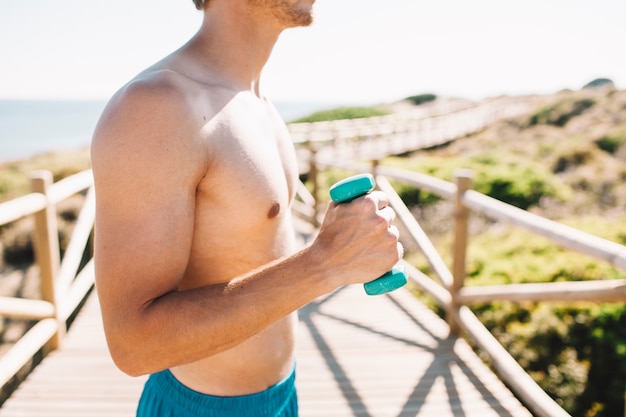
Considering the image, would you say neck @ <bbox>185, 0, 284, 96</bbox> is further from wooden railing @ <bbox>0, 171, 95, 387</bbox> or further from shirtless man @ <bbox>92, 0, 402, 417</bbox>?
wooden railing @ <bbox>0, 171, 95, 387</bbox>

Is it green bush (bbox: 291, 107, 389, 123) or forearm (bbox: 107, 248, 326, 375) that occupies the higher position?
forearm (bbox: 107, 248, 326, 375)

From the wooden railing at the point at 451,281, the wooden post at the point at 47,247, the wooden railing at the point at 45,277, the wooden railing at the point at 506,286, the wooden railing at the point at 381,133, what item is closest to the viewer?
the wooden railing at the point at 506,286

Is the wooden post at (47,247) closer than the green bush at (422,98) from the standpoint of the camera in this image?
Yes

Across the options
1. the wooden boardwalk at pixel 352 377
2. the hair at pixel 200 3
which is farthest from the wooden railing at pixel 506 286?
the hair at pixel 200 3

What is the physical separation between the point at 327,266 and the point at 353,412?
2.20 metres

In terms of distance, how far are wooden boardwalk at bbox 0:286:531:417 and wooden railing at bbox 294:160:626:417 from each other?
0.62ft

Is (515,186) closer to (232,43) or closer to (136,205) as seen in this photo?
(232,43)

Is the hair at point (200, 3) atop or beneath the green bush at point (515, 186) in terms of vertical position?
atop

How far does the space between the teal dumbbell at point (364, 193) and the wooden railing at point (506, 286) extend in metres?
1.43

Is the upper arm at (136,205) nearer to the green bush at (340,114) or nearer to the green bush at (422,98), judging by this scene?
the green bush at (340,114)

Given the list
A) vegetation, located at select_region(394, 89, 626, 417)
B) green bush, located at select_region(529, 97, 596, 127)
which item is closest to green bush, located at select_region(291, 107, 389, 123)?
green bush, located at select_region(529, 97, 596, 127)

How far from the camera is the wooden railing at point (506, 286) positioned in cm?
208

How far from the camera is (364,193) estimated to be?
33.2 inches

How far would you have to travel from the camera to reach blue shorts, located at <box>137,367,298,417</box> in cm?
110
